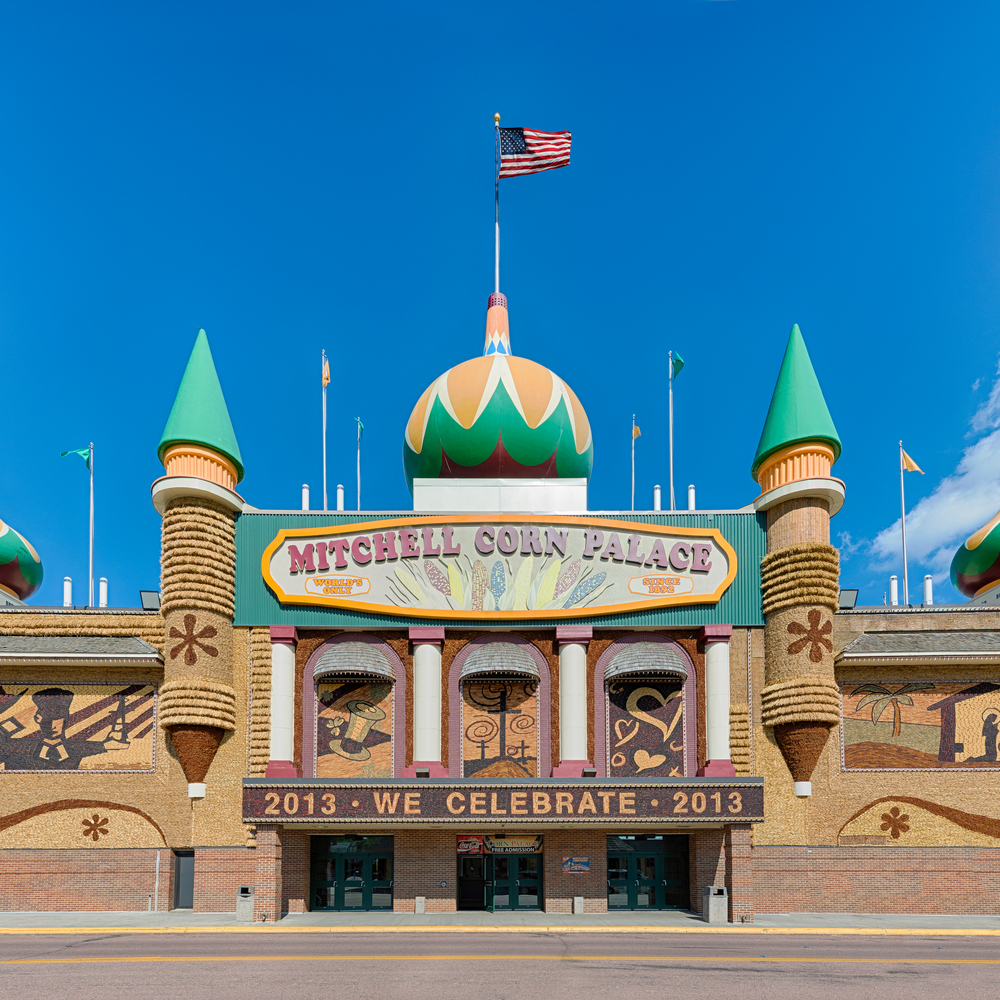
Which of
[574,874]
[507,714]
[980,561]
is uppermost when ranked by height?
[980,561]

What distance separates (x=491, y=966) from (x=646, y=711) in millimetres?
12132

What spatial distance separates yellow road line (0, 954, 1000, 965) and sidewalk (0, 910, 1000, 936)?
434 centimetres

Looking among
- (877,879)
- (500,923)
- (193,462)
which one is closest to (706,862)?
(877,879)

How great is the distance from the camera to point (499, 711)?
3103 cm

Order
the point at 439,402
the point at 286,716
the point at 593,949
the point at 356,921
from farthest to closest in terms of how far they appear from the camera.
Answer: the point at 439,402 < the point at 286,716 < the point at 356,921 < the point at 593,949

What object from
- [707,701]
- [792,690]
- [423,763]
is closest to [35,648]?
[423,763]

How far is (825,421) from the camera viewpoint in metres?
32.0

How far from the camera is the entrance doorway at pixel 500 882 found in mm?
30469

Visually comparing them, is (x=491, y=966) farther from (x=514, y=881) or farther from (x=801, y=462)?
(x=801, y=462)

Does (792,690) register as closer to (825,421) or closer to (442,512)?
(825,421)

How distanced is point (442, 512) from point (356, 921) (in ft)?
43.0

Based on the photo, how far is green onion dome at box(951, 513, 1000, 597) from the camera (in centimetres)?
3753

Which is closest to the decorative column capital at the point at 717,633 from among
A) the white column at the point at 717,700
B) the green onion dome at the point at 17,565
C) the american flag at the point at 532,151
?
the white column at the point at 717,700

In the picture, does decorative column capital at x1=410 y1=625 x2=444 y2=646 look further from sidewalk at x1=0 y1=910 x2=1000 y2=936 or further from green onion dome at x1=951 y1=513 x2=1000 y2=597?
green onion dome at x1=951 y1=513 x2=1000 y2=597
